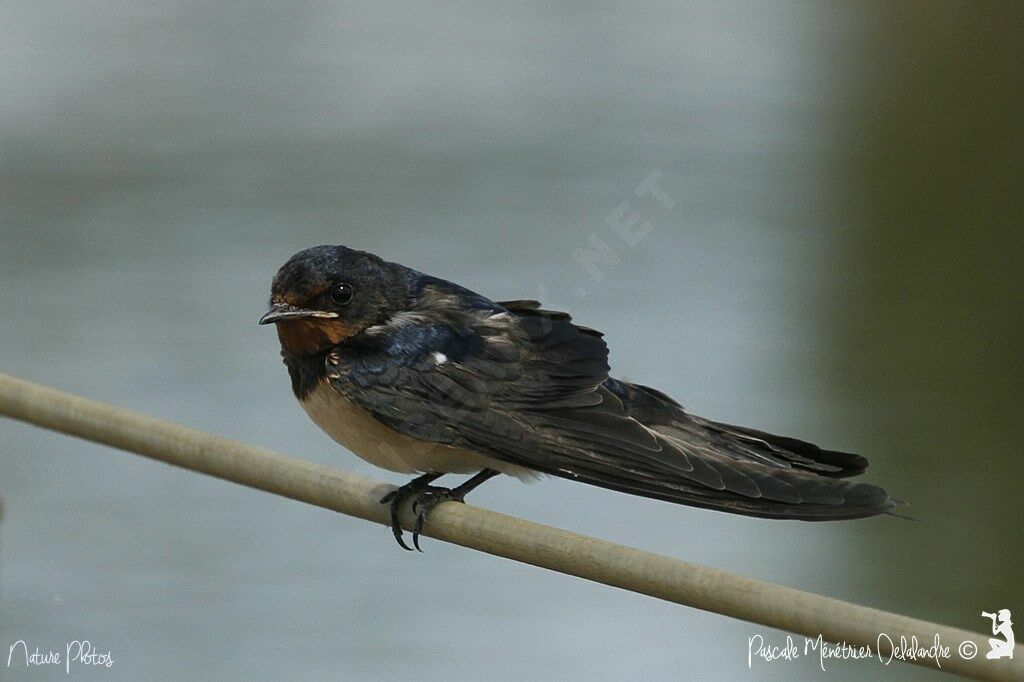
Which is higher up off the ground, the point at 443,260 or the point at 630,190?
the point at 630,190

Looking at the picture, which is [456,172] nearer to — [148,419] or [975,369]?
[975,369]

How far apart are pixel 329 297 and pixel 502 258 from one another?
2.88 meters

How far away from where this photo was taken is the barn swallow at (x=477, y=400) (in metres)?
1.79

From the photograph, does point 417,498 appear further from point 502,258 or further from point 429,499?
point 502,258

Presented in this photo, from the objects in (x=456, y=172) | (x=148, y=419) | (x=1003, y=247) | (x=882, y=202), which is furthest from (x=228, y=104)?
(x=148, y=419)

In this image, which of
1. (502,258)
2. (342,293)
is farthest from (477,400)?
(502,258)

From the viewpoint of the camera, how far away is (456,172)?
5832mm

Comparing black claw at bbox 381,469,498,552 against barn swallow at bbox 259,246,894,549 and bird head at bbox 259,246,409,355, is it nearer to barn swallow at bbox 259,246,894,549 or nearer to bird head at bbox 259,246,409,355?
barn swallow at bbox 259,246,894,549

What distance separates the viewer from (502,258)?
4.83m

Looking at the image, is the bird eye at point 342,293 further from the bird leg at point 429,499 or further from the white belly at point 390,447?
the bird leg at point 429,499

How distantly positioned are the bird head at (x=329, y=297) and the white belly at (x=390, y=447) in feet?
0.23

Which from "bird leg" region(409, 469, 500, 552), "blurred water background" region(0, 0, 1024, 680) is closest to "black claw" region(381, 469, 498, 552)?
"bird leg" region(409, 469, 500, 552)

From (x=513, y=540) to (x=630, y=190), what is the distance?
431cm

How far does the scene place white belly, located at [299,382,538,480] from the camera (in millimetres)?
1906
